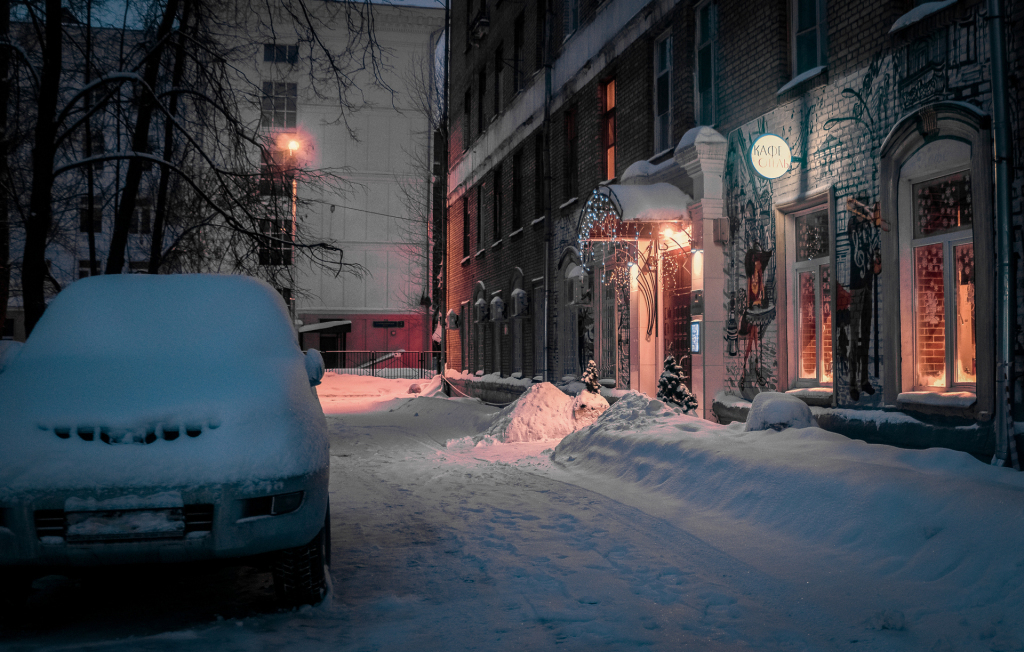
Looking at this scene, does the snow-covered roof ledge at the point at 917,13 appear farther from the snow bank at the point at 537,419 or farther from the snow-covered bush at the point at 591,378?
the snow-covered bush at the point at 591,378

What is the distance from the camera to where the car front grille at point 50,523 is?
417 cm

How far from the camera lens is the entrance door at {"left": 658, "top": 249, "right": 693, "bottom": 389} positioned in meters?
15.2

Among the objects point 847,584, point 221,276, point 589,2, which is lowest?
point 847,584

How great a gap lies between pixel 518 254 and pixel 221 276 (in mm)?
18280

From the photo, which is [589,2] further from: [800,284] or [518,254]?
[800,284]

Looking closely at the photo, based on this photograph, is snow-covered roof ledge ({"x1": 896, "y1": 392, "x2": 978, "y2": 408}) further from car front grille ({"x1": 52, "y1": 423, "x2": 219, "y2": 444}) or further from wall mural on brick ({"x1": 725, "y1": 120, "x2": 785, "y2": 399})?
car front grille ({"x1": 52, "y1": 423, "x2": 219, "y2": 444})

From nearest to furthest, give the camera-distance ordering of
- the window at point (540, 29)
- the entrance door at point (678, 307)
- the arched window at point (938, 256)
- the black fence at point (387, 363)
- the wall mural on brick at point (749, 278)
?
the arched window at point (938, 256)
the wall mural on brick at point (749, 278)
the entrance door at point (678, 307)
the window at point (540, 29)
the black fence at point (387, 363)

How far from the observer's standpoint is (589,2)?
19312mm

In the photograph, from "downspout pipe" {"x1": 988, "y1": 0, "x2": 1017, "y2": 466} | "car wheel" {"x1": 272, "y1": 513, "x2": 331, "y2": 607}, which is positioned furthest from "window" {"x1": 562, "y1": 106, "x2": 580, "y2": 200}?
"car wheel" {"x1": 272, "y1": 513, "x2": 331, "y2": 607}

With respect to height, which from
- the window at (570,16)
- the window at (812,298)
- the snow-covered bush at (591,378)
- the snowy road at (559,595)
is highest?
the window at (570,16)

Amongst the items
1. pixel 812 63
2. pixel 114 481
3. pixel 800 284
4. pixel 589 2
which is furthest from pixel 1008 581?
pixel 589 2

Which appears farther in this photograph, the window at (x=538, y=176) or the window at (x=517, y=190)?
the window at (x=517, y=190)

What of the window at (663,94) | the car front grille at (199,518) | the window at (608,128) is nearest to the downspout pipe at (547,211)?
the window at (608,128)

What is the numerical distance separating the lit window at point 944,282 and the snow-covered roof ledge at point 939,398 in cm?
24
